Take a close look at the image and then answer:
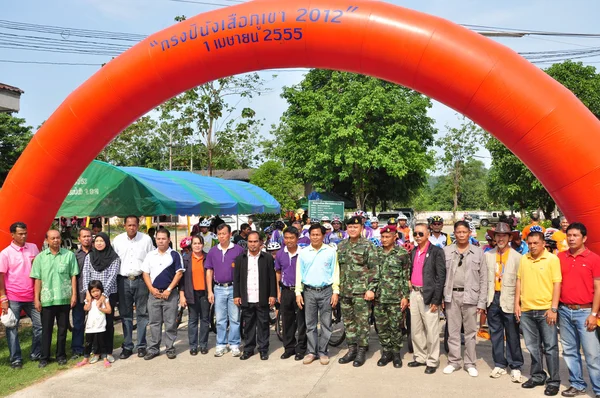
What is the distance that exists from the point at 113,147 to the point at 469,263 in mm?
37718

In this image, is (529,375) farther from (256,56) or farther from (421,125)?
(421,125)

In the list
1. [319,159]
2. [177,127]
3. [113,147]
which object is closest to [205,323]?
[177,127]

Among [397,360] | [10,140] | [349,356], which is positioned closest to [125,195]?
[349,356]

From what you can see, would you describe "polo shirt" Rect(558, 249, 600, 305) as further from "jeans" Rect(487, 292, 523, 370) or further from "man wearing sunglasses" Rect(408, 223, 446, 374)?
"man wearing sunglasses" Rect(408, 223, 446, 374)

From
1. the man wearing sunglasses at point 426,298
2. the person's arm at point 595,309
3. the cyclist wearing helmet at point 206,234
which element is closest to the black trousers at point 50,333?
the man wearing sunglasses at point 426,298

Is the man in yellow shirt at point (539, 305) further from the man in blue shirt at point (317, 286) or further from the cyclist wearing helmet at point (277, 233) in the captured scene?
the cyclist wearing helmet at point (277, 233)

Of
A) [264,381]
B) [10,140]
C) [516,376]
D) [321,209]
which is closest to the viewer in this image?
[516,376]

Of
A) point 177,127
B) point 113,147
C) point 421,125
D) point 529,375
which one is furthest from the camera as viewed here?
point 113,147

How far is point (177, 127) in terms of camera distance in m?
18.3

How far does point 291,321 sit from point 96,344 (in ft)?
8.14

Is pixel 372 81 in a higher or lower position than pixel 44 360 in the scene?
higher

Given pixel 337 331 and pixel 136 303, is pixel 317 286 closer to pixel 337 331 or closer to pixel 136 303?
pixel 337 331

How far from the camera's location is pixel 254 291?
6.61 meters

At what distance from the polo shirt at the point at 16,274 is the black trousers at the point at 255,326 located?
272cm
